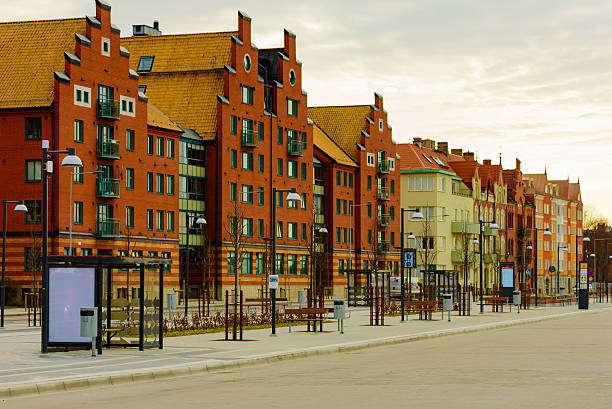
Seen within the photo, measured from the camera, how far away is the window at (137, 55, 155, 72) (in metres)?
88.2

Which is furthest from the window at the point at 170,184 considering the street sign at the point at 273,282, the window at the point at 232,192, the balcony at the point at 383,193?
the street sign at the point at 273,282

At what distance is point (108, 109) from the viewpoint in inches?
2817

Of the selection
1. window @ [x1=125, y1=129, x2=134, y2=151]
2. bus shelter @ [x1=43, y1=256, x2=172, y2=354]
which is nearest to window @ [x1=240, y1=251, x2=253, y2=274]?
window @ [x1=125, y1=129, x2=134, y2=151]

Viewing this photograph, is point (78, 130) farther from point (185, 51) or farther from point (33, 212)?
point (185, 51)

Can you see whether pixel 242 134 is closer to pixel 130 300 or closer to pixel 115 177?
pixel 115 177

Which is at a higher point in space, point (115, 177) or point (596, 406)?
point (115, 177)

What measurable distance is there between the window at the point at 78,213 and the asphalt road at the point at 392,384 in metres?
44.0

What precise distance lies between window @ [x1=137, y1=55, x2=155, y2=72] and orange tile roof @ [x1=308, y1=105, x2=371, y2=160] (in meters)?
27.2

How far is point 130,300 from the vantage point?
27.4 meters

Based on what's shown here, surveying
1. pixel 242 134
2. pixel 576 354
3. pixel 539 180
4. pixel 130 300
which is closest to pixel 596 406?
pixel 576 354

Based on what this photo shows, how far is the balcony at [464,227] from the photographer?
125 m

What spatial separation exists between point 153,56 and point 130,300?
63.7 meters

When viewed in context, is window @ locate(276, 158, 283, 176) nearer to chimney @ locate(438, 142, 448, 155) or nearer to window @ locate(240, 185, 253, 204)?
window @ locate(240, 185, 253, 204)

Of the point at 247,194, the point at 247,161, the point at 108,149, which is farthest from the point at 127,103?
the point at 247,194
